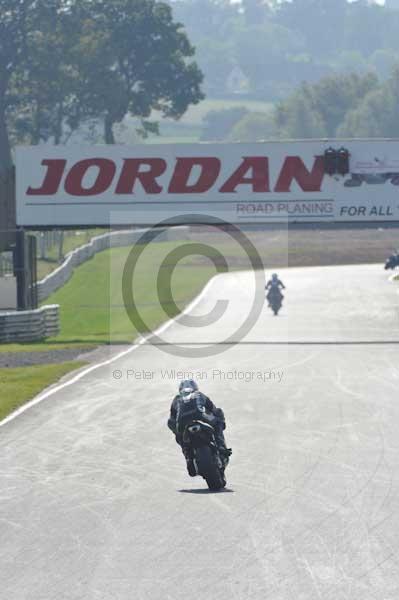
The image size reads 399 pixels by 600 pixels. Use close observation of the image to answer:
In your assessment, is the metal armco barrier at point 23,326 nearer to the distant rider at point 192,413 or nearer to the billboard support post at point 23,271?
the billboard support post at point 23,271

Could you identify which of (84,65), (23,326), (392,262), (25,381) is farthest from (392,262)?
(25,381)

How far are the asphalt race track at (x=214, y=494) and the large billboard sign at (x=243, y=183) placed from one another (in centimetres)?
763

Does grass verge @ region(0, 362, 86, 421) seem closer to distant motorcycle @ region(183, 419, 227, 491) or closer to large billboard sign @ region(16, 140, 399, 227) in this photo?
distant motorcycle @ region(183, 419, 227, 491)

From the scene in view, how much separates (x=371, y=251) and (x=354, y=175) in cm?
5161

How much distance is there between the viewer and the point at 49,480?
583 inches

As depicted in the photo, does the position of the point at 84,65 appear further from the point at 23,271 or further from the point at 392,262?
the point at 23,271

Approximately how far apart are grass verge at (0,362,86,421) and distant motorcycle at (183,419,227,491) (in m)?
6.98

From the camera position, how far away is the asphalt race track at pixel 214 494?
10.2 m

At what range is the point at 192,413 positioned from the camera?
45.4 ft

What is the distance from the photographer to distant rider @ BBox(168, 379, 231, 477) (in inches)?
546

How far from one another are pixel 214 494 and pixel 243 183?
21994 millimetres

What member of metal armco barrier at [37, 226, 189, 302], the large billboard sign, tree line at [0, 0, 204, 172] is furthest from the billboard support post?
tree line at [0, 0, 204, 172]

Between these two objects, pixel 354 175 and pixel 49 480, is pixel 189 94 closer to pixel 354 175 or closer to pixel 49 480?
pixel 354 175

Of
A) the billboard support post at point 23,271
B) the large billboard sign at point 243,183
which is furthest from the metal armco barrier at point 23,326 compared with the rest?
the large billboard sign at point 243,183
